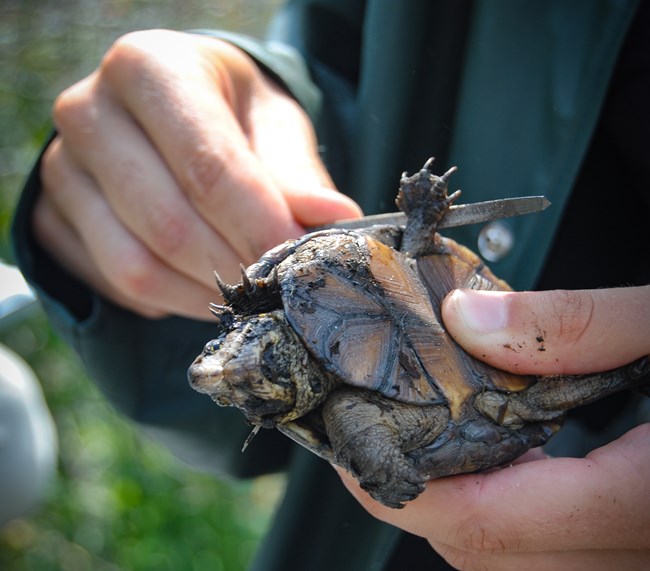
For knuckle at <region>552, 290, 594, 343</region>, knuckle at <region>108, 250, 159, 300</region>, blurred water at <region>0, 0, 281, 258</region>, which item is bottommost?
blurred water at <region>0, 0, 281, 258</region>

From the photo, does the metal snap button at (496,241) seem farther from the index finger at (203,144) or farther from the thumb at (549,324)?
the index finger at (203,144)

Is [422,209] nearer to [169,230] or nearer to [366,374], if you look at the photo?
[366,374]

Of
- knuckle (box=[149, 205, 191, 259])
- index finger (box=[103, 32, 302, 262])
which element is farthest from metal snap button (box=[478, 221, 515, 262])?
knuckle (box=[149, 205, 191, 259])

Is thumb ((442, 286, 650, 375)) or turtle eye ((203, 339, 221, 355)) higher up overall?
thumb ((442, 286, 650, 375))

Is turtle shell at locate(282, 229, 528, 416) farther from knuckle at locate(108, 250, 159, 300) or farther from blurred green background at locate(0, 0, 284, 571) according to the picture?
blurred green background at locate(0, 0, 284, 571)

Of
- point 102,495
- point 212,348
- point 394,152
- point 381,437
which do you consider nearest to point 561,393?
point 381,437

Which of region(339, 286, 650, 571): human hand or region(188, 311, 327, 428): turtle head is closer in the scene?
region(188, 311, 327, 428): turtle head

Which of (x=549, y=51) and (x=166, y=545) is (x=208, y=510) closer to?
(x=166, y=545)
